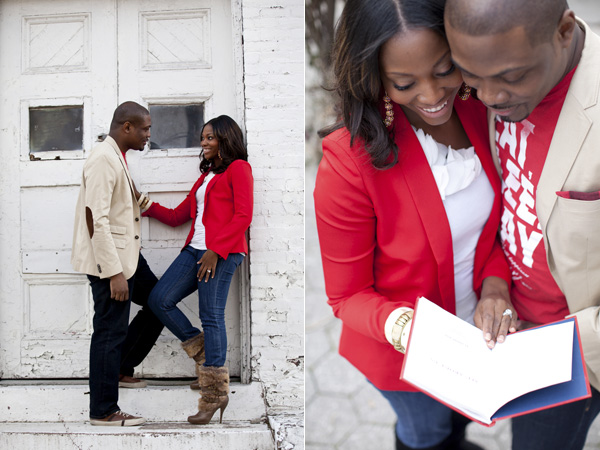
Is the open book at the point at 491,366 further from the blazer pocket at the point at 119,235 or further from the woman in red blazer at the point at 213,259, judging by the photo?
the blazer pocket at the point at 119,235

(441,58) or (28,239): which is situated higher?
(441,58)

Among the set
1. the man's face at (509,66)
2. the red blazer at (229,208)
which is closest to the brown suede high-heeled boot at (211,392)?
the red blazer at (229,208)

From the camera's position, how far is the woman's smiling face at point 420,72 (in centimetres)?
113

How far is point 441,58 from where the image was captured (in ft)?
3.80

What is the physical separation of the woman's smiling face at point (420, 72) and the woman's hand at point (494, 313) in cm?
55

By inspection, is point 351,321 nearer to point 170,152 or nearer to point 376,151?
point 376,151

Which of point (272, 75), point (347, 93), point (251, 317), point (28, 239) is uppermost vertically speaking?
point (272, 75)

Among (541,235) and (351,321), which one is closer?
(541,235)

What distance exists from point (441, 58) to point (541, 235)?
0.56 metres

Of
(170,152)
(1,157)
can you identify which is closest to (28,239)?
(1,157)

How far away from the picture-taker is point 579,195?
1.14m

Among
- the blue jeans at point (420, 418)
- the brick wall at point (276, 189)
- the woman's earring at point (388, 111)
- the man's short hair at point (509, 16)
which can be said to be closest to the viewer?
the man's short hair at point (509, 16)

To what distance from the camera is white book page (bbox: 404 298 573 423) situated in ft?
3.83

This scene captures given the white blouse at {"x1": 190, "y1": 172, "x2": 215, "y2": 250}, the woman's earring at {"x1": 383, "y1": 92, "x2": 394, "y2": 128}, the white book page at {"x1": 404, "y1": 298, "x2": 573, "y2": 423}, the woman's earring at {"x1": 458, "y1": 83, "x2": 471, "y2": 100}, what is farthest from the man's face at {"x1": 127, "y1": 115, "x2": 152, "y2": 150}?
the white book page at {"x1": 404, "y1": 298, "x2": 573, "y2": 423}
